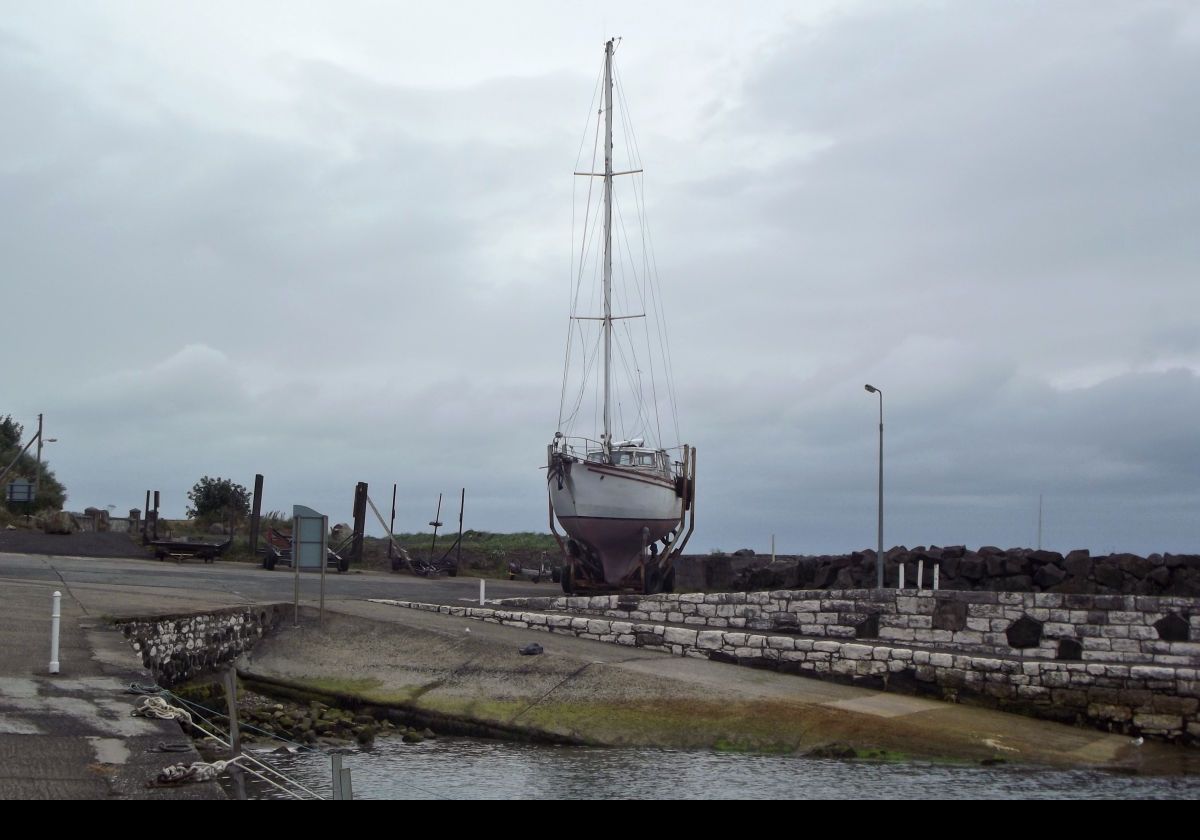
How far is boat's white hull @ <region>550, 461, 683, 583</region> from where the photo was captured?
34.2m

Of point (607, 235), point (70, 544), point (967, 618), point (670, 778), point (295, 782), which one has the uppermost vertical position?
point (607, 235)

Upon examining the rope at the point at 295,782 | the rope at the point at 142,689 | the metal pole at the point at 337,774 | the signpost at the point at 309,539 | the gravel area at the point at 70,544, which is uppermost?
the signpost at the point at 309,539

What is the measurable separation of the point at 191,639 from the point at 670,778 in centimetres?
785

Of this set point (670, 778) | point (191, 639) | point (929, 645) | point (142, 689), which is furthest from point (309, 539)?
point (929, 645)

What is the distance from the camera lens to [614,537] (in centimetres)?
3441

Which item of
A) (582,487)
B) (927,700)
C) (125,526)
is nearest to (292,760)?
(927,700)

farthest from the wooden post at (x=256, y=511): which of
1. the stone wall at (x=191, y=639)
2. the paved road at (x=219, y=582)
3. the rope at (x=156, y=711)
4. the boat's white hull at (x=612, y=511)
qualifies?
the rope at (x=156, y=711)

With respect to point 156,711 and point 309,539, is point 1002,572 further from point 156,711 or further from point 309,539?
point 156,711

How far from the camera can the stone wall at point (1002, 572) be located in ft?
84.8

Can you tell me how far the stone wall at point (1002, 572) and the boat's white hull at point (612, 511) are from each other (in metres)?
3.28

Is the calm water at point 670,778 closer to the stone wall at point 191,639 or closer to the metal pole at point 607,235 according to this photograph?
the stone wall at point 191,639

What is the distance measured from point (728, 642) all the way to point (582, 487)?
16.3m

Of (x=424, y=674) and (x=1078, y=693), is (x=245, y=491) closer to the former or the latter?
(x=424, y=674)

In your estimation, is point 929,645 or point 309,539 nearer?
point 309,539
